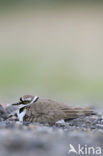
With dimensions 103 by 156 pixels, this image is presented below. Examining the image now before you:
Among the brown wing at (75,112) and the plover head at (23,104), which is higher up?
the plover head at (23,104)

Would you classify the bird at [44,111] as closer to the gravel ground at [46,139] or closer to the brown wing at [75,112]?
the brown wing at [75,112]

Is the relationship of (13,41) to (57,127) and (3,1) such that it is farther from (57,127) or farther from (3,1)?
(57,127)

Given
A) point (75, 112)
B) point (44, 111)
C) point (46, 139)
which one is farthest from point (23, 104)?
point (46, 139)

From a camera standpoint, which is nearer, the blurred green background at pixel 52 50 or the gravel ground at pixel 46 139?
the gravel ground at pixel 46 139

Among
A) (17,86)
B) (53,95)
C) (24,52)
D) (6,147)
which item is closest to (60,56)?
(24,52)

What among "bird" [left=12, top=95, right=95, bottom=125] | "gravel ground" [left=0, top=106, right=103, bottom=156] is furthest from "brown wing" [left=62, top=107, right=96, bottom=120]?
"gravel ground" [left=0, top=106, right=103, bottom=156]

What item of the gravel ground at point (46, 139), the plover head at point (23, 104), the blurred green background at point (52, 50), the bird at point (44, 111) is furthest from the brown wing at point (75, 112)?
the blurred green background at point (52, 50)
